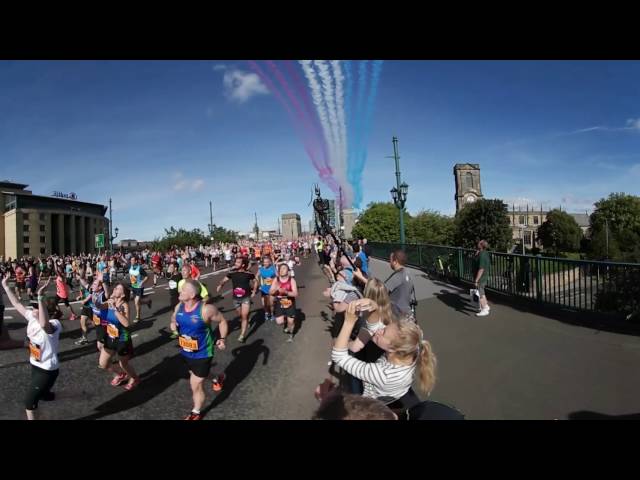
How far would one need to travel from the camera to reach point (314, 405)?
13.5ft

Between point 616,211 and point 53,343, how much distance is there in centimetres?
7967

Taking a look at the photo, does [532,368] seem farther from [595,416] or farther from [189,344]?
[189,344]

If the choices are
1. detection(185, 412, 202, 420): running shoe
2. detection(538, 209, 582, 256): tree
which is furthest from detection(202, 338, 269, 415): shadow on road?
detection(538, 209, 582, 256): tree

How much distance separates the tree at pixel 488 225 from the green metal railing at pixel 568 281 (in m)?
32.5

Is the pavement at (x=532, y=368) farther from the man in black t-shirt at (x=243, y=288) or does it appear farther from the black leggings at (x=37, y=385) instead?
the black leggings at (x=37, y=385)

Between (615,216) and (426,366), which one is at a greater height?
(615,216)

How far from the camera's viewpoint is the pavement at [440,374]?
377cm

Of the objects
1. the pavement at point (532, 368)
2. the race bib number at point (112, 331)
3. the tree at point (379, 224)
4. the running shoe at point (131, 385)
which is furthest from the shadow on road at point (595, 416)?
the tree at point (379, 224)

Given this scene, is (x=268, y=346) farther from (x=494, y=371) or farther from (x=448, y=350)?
(x=494, y=371)

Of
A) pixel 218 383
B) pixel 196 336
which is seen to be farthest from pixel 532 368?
pixel 196 336

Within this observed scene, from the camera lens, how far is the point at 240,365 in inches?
223

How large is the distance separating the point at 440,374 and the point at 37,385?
15.9ft

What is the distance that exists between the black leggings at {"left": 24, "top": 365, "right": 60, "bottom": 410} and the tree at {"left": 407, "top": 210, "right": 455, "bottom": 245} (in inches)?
2236

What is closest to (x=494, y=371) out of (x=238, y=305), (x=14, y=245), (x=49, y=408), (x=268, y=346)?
(x=268, y=346)
